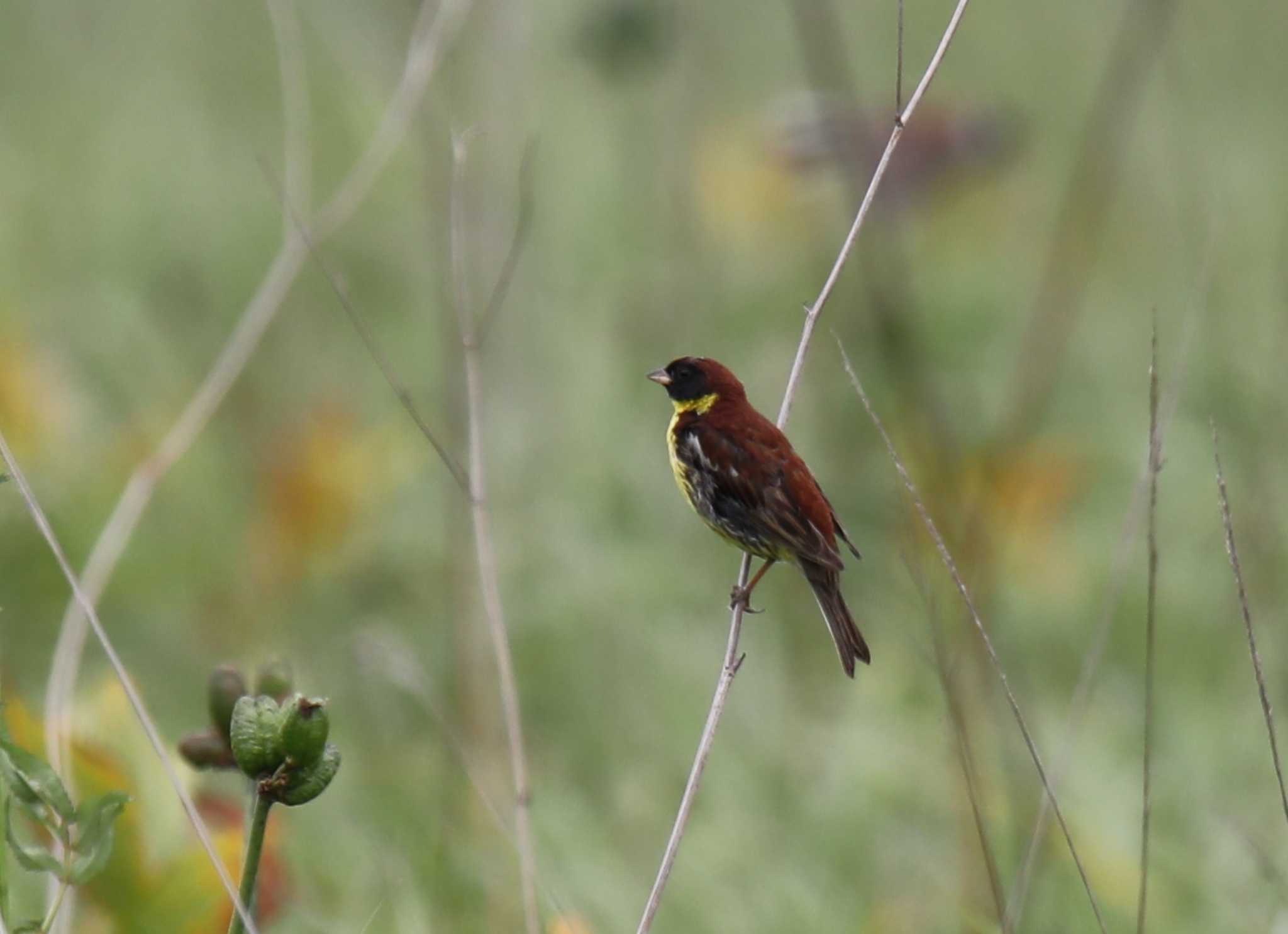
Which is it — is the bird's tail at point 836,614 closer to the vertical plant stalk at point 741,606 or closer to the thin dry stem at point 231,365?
the vertical plant stalk at point 741,606

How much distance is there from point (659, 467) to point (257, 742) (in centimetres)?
351

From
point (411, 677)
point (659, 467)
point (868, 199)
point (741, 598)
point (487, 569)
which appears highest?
point (868, 199)

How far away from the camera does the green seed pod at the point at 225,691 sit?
153cm

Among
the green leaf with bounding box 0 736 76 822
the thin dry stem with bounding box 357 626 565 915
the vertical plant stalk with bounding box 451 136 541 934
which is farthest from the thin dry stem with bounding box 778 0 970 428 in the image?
the green leaf with bounding box 0 736 76 822

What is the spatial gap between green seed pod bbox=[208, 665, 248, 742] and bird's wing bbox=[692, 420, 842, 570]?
2.47 feet

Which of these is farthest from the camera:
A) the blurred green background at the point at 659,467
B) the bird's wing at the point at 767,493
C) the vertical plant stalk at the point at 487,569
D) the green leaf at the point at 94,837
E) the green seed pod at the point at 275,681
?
the blurred green background at the point at 659,467

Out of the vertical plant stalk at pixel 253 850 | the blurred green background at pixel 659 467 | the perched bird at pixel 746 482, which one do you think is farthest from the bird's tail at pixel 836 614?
the vertical plant stalk at pixel 253 850

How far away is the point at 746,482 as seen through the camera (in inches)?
84.3

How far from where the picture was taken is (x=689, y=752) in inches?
143

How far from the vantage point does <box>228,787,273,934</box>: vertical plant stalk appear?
4.29 feet

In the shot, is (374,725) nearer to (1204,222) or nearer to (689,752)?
(689,752)

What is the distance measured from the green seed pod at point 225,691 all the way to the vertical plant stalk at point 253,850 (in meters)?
0.19

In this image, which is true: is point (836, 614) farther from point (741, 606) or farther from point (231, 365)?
point (231, 365)

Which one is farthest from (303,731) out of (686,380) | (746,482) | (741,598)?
(686,380)
